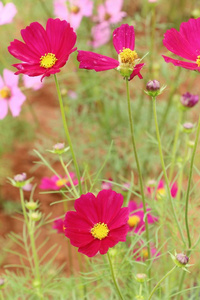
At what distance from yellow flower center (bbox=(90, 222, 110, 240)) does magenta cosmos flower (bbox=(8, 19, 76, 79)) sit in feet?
0.63

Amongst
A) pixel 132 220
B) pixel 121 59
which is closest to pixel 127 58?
pixel 121 59

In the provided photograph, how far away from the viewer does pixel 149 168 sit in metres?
1.41

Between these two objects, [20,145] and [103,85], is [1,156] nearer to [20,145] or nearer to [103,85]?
[20,145]

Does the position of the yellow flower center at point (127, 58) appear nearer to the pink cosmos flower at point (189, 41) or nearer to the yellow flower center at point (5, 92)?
the pink cosmos flower at point (189, 41)

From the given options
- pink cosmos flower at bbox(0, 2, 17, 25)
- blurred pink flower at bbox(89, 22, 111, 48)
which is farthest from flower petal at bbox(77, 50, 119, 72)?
blurred pink flower at bbox(89, 22, 111, 48)

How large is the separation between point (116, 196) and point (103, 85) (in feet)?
3.43

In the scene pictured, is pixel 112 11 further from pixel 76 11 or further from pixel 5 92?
pixel 5 92

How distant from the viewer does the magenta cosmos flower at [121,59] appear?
1.62ft

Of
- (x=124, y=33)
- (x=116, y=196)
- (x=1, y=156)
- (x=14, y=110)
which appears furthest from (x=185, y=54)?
(x=1, y=156)

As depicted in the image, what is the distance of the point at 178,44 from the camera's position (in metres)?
0.53

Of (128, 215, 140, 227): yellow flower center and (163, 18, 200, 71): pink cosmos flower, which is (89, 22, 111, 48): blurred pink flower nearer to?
(128, 215, 140, 227): yellow flower center

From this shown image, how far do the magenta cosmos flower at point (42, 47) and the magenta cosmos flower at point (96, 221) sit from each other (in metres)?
0.16

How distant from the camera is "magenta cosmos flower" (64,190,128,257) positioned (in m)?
0.50

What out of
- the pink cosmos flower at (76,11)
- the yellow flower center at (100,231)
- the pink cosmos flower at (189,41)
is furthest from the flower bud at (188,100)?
the pink cosmos flower at (76,11)
